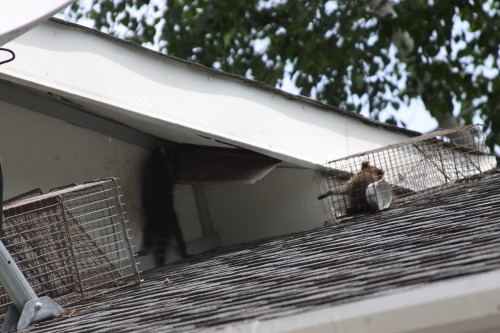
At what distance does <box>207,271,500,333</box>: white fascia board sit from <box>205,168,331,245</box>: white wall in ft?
9.84

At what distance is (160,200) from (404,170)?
1.70 metres

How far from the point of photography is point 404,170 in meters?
5.53

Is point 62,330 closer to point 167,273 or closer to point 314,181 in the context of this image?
point 167,273

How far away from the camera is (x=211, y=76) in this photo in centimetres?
510

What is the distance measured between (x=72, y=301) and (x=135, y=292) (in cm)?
31

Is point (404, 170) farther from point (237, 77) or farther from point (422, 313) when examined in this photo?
point (422, 313)

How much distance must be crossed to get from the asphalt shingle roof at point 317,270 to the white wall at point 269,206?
419mm

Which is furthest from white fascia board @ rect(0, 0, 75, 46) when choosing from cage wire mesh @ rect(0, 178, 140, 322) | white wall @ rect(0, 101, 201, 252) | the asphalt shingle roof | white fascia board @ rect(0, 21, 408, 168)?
white wall @ rect(0, 101, 201, 252)

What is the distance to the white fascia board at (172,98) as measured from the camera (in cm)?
456

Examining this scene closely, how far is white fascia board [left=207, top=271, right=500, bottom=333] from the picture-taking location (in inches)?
93.0

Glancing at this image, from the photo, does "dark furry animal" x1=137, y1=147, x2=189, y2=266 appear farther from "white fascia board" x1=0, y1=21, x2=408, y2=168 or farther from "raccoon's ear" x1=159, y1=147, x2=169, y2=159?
"white fascia board" x1=0, y1=21, x2=408, y2=168

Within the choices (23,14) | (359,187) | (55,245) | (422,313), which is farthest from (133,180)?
(422,313)

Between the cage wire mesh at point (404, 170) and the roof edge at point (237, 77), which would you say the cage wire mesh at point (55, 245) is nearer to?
the roof edge at point (237, 77)

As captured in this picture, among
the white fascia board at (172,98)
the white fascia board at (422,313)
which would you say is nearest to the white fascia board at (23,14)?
the white fascia board at (172,98)
